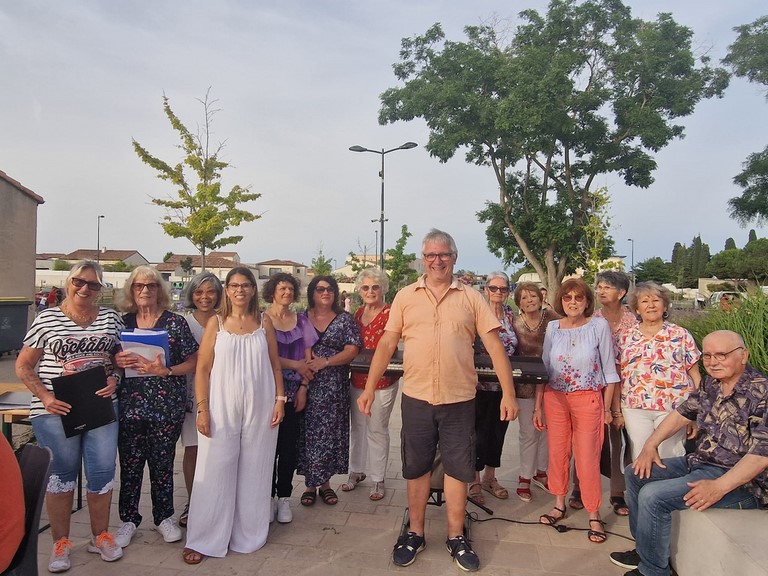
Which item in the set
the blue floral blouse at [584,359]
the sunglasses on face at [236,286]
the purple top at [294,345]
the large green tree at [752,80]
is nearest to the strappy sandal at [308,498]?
the purple top at [294,345]

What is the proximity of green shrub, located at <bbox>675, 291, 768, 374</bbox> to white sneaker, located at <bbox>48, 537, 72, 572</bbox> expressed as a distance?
4.76 meters

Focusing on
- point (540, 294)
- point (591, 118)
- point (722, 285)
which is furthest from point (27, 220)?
point (591, 118)

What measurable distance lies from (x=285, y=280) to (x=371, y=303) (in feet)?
2.58

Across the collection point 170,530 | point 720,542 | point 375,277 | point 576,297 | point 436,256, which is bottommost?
point 170,530

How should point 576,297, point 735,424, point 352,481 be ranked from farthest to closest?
point 352,481
point 576,297
point 735,424

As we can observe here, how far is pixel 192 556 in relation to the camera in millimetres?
3178

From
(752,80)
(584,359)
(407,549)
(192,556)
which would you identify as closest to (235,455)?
(192,556)

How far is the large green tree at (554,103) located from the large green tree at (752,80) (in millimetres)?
3367

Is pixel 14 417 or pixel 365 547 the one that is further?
pixel 14 417

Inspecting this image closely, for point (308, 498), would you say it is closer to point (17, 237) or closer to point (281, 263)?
point (17, 237)

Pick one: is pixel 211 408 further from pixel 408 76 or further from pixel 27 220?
pixel 408 76

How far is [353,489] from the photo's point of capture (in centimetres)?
445

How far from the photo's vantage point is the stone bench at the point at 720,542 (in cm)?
236

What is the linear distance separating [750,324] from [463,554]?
295 centimetres
